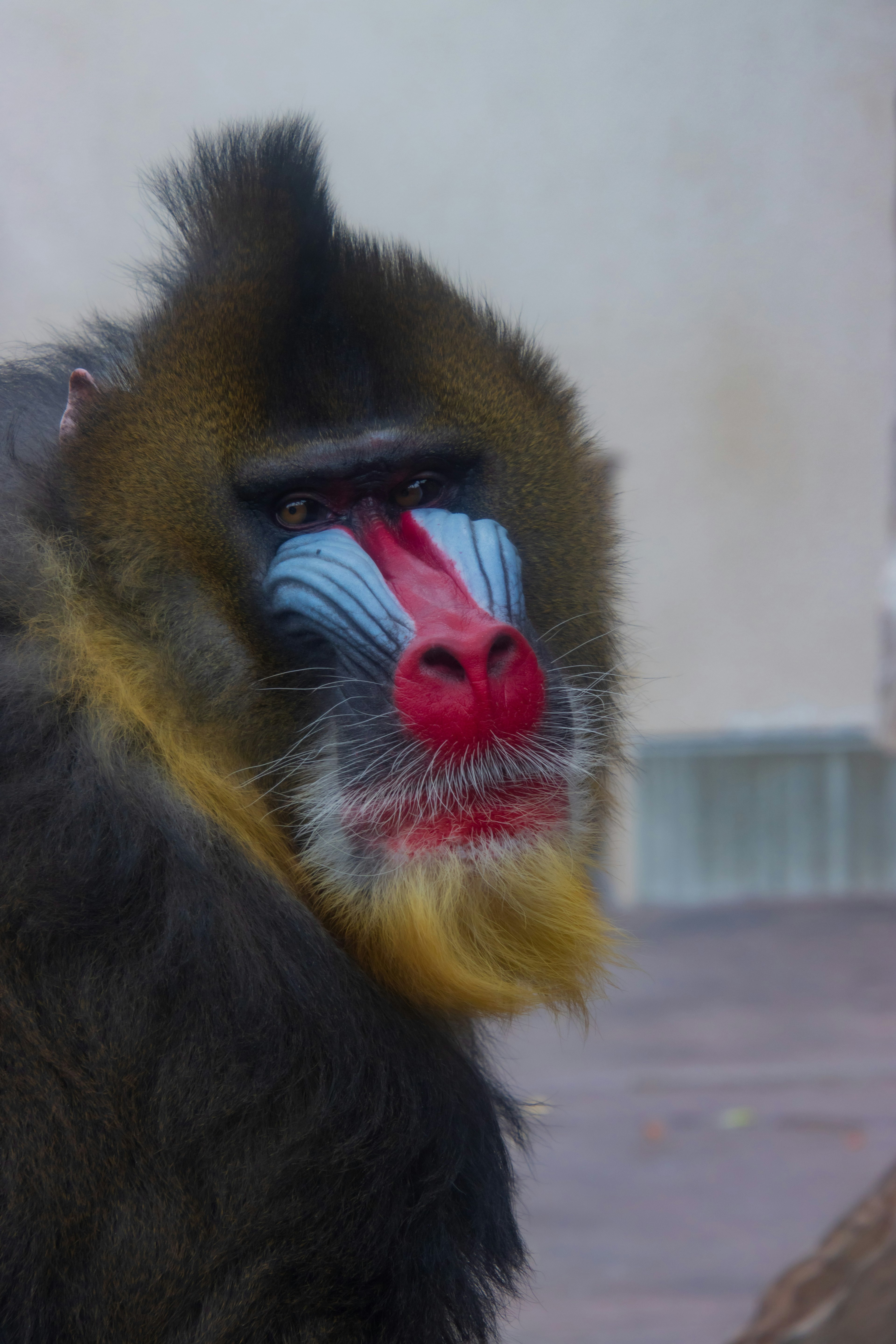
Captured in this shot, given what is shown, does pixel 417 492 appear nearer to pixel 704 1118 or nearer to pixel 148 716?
pixel 148 716

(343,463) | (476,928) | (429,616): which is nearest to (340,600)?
(429,616)

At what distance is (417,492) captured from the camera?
6.10 feet

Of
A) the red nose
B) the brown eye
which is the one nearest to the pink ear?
the brown eye

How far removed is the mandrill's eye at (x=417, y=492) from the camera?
1844 mm

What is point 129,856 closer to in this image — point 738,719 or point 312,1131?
point 312,1131

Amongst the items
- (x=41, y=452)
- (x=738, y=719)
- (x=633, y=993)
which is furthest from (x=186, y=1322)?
(x=738, y=719)

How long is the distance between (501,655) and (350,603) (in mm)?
213

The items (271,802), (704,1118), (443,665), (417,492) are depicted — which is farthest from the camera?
(704,1118)

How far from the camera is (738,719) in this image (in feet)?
22.8

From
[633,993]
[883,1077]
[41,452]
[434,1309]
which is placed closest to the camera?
[434,1309]

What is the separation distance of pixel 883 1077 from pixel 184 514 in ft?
14.7

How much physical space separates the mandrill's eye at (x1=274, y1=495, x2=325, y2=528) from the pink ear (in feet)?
0.95

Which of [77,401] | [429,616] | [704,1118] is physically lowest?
[704,1118]

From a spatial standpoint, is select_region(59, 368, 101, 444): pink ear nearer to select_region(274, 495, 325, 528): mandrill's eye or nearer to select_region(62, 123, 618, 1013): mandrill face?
select_region(62, 123, 618, 1013): mandrill face
